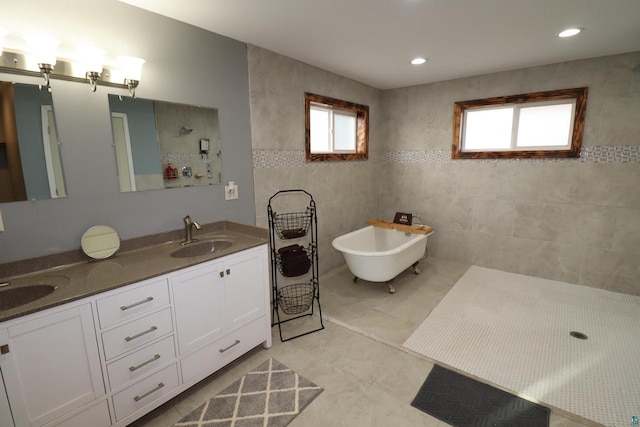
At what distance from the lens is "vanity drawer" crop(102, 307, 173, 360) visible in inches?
60.3

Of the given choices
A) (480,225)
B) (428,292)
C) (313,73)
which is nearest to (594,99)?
(480,225)

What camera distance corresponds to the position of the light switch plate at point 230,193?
2.57 m

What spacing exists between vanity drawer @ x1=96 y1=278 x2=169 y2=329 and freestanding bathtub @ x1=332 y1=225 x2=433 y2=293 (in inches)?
75.2

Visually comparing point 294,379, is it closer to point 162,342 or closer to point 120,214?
point 162,342

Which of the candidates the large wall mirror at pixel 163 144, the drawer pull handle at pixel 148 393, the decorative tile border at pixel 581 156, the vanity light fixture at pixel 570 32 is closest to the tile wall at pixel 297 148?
the decorative tile border at pixel 581 156

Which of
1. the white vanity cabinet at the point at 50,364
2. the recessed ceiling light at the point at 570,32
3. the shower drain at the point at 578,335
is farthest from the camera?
the shower drain at the point at 578,335

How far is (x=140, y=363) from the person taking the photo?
5.42 ft

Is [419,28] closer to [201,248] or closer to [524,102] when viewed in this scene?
[524,102]

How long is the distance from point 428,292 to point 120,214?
3046 mm

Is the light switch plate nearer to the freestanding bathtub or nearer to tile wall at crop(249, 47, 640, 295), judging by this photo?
tile wall at crop(249, 47, 640, 295)

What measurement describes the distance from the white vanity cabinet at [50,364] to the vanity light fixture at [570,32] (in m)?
3.80

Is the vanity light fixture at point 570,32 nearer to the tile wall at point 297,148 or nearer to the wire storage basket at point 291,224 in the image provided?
the tile wall at point 297,148

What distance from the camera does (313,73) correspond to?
3.31 m

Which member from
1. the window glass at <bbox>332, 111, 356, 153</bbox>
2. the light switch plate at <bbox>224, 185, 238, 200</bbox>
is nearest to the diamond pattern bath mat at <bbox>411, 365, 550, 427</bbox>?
the light switch plate at <bbox>224, 185, 238, 200</bbox>
